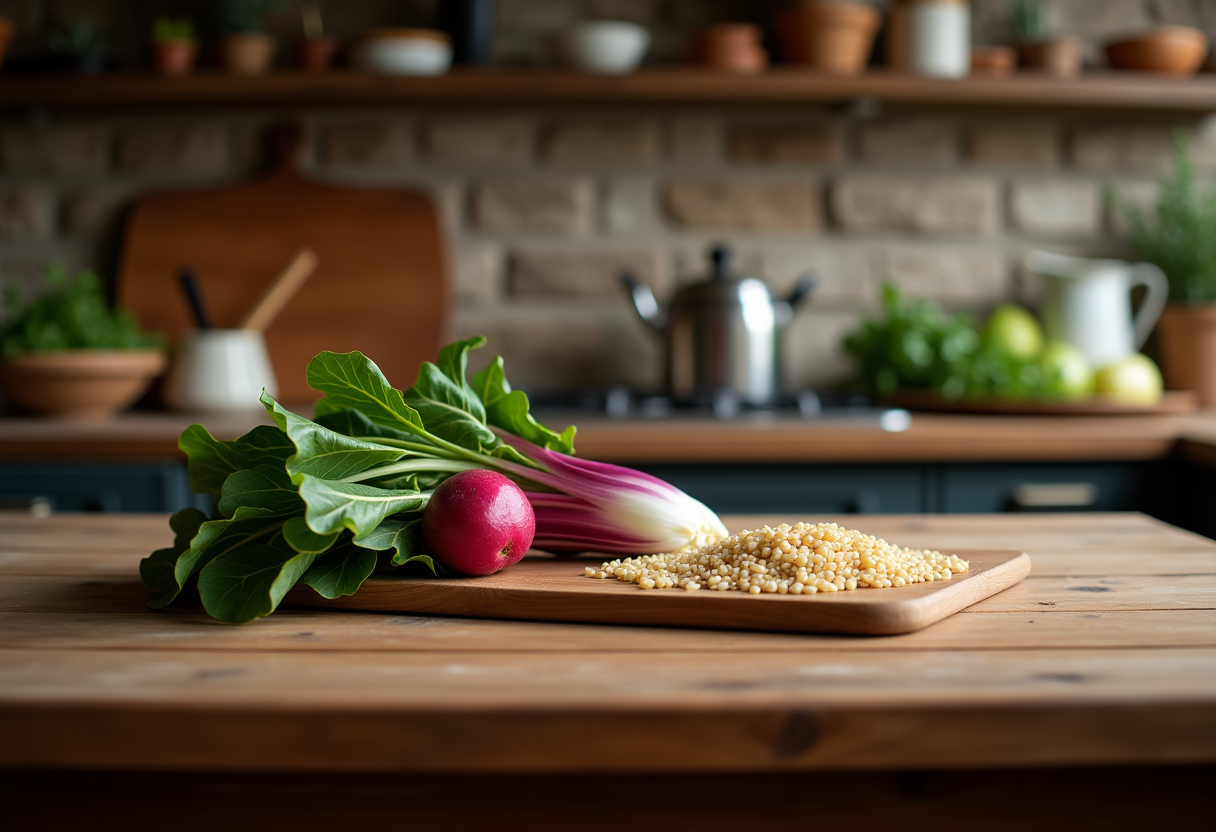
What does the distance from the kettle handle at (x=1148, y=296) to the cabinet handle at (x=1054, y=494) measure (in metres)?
0.68

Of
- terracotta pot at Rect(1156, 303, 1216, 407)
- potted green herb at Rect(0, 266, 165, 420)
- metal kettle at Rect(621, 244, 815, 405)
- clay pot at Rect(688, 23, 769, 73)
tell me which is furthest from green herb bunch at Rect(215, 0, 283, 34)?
terracotta pot at Rect(1156, 303, 1216, 407)

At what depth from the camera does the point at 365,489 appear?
770 mm

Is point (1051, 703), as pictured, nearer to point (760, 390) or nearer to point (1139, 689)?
point (1139, 689)

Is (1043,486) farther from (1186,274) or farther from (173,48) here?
(173,48)

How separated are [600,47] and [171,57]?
2.97 feet

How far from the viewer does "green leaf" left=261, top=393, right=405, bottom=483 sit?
736 mm

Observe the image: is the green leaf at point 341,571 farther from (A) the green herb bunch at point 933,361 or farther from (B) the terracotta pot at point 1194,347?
(B) the terracotta pot at point 1194,347

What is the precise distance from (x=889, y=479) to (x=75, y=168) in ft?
6.33

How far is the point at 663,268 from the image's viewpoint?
2467 mm

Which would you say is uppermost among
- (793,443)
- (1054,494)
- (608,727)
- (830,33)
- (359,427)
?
(830,33)

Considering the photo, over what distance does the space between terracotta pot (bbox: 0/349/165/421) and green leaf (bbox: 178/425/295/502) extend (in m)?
1.29

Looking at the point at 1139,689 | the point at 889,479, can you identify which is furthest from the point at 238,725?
the point at 889,479

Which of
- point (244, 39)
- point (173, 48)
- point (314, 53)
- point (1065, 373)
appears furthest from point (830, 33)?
point (173, 48)

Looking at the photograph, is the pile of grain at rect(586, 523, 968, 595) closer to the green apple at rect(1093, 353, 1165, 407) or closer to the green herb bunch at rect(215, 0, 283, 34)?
the green apple at rect(1093, 353, 1165, 407)
